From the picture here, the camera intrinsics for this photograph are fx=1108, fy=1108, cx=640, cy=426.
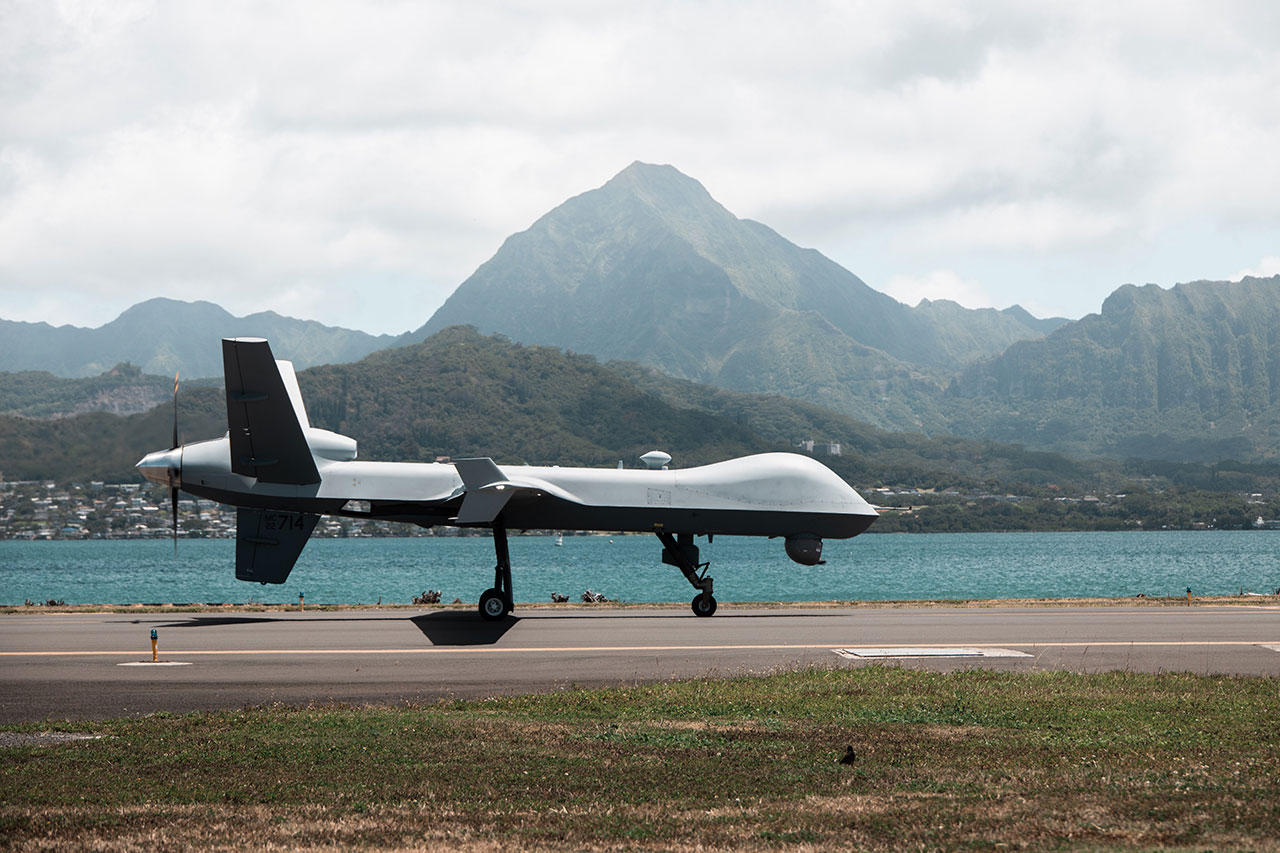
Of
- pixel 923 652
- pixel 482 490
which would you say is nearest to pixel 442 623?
pixel 482 490

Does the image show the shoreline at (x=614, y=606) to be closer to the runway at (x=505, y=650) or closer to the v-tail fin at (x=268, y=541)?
the runway at (x=505, y=650)

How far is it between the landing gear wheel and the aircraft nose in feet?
30.7

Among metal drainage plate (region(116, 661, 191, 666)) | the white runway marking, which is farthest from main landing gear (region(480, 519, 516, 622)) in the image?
metal drainage plate (region(116, 661, 191, 666))

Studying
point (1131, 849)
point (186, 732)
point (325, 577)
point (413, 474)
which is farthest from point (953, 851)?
point (325, 577)

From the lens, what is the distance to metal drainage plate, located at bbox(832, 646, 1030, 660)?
2211 cm

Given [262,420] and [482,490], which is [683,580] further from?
[482,490]

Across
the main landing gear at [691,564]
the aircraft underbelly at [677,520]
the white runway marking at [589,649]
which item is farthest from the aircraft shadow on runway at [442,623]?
the main landing gear at [691,564]

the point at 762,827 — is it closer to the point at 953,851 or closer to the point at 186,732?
the point at 953,851

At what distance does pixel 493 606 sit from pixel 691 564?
Answer: 6286 millimetres

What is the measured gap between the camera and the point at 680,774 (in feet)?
36.3

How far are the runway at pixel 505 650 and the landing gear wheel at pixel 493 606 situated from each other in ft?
1.76

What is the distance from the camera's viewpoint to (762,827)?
9.00 m

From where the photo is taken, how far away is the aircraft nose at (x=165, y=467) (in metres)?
30.6

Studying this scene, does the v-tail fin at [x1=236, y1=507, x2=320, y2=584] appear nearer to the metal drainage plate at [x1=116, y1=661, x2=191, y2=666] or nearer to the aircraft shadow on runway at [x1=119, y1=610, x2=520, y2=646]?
the aircraft shadow on runway at [x1=119, y1=610, x2=520, y2=646]
